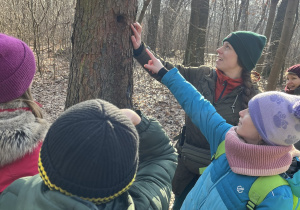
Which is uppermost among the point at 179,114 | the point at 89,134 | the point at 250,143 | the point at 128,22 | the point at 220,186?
the point at 128,22

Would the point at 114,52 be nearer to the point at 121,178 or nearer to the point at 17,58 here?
the point at 17,58

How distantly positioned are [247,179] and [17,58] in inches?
57.6

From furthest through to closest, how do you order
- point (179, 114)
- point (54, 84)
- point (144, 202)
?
point (54, 84)
point (179, 114)
point (144, 202)

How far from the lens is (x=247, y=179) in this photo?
1.34m

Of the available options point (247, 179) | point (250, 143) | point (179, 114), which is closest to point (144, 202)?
point (247, 179)

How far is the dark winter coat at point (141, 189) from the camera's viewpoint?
845 millimetres

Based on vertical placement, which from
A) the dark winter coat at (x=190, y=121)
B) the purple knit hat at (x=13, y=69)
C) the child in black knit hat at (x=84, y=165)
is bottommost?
the dark winter coat at (x=190, y=121)

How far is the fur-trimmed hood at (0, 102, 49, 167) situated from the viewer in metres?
1.20

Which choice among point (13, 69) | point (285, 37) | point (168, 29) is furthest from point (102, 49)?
point (168, 29)

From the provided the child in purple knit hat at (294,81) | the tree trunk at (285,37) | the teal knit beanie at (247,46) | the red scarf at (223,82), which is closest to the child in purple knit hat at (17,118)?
the red scarf at (223,82)

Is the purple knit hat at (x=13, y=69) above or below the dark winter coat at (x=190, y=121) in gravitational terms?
above

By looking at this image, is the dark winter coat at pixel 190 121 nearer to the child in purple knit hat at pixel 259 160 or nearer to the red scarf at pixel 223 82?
the red scarf at pixel 223 82

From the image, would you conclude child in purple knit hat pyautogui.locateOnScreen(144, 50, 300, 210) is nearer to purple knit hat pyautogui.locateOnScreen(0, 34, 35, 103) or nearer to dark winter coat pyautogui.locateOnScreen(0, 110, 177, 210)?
dark winter coat pyautogui.locateOnScreen(0, 110, 177, 210)

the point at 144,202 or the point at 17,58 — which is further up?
the point at 17,58
